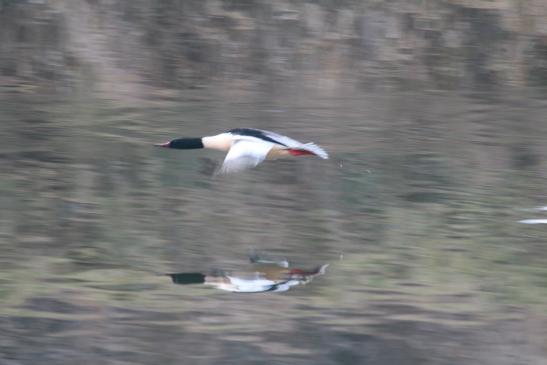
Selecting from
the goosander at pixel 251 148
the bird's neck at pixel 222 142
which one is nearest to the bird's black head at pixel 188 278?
the goosander at pixel 251 148

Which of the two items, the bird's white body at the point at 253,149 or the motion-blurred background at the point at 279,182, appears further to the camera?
the bird's white body at the point at 253,149

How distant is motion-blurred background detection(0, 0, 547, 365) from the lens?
526 centimetres

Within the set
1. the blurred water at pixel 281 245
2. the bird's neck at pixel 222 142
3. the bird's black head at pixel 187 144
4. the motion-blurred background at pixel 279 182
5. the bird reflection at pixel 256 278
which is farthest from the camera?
the bird's black head at pixel 187 144

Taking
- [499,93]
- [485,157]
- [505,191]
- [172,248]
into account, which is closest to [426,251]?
[172,248]

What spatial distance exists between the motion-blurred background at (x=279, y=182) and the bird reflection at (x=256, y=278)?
98mm

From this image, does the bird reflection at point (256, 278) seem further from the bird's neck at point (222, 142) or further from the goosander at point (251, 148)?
the bird's neck at point (222, 142)

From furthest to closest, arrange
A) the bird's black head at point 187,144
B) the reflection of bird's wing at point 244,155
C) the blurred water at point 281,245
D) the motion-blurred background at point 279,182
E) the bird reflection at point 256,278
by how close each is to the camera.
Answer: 1. the bird's black head at point 187,144
2. the reflection of bird's wing at point 244,155
3. the bird reflection at point 256,278
4. the motion-blurred background at point 279,182
5. the blurred water at point 281,245

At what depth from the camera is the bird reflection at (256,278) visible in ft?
19.4

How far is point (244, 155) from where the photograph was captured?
745 centimetres

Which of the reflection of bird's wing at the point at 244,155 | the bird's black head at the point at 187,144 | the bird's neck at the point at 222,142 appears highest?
the reflection of bird's wing at the point at 244,155

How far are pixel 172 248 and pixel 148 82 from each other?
9754mm

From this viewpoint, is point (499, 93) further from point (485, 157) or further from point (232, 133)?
point (232, 133)

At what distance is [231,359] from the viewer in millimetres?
4906

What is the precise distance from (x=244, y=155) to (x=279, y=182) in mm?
1233
